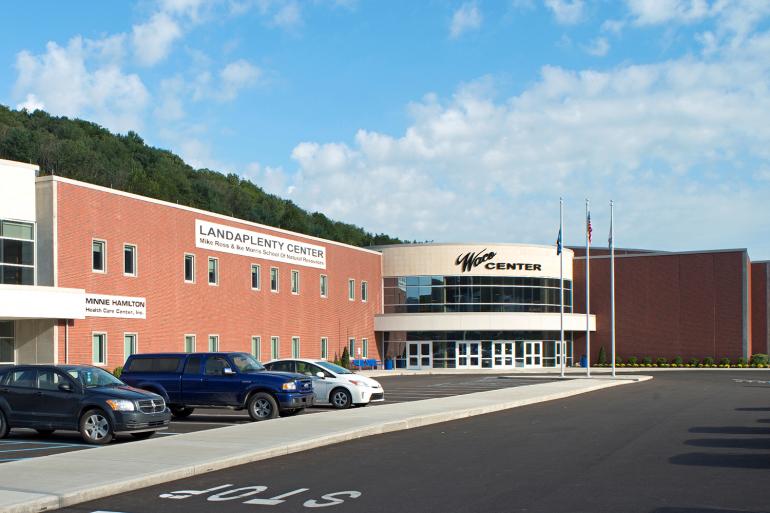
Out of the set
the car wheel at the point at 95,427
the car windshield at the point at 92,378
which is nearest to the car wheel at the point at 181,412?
the car windshield at the point at 92,378

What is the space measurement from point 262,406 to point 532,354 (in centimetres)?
4719

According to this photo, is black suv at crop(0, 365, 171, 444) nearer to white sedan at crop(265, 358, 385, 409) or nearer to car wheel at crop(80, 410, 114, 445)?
car wheel at crop(80, 410, 114, 445)

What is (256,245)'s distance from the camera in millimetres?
48750

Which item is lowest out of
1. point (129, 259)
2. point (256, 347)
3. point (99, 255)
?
point (256, 347)

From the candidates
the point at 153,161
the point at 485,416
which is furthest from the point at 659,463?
the point at 153,161

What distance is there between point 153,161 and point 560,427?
8861 centimetres

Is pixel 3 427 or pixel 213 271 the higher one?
pixel 213 271

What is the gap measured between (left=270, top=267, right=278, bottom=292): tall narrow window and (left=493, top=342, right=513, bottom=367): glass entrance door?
21.4m

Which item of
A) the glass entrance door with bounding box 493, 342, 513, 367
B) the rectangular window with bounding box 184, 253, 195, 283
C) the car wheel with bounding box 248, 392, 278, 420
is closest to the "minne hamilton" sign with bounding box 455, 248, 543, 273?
the glass entrance door with bounding box 493, 342, 513, 367

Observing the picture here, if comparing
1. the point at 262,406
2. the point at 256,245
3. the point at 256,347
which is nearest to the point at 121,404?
the point at 262,406

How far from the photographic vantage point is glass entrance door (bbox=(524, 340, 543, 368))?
220ft

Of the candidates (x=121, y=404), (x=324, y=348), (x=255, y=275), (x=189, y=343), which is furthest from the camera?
(x=324, y=348)

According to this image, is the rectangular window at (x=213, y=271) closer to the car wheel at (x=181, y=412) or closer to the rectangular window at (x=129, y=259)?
the rectangular window at (x=129, y=259)

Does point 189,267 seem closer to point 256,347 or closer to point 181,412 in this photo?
point 256,347
